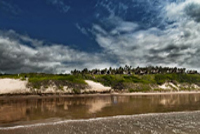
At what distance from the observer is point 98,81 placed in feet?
528

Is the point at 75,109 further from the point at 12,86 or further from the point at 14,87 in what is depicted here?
the point at 12,86

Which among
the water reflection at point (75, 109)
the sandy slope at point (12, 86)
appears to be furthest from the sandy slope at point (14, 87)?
the water reflection at point (75, 109)

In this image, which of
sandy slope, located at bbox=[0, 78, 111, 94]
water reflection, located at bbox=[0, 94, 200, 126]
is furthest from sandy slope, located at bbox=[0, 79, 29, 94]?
water reflection, located at bbox=[0, 94, 200, 126]

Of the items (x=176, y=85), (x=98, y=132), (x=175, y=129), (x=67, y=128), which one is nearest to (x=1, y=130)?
(x=67, y=128)

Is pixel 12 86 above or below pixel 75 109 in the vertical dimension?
above

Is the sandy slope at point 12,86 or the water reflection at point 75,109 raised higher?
the sandy slope at point 12,86

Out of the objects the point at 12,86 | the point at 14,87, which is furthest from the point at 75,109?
the point at 12,86

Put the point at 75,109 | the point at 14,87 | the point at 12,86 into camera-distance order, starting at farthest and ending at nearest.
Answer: the point at 12,86
the point at 14,87
the point at 75,109

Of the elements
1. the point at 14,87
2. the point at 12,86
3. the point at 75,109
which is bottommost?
the point at 75,109

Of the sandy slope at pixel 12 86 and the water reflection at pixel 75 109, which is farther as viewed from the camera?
the sandy slope at pixel 12 86

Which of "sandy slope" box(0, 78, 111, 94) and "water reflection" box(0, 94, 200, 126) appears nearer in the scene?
"water reflection" box(0, 94, 200, 126)

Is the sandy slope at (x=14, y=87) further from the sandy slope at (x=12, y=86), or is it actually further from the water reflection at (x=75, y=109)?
the water reflection at (x=75, y=109)

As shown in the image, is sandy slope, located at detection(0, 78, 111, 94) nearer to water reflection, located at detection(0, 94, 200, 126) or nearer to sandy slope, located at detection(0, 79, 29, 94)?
sandy slope, located at detection(0, 79, 29, 94)

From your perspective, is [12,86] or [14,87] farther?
[12,86]
